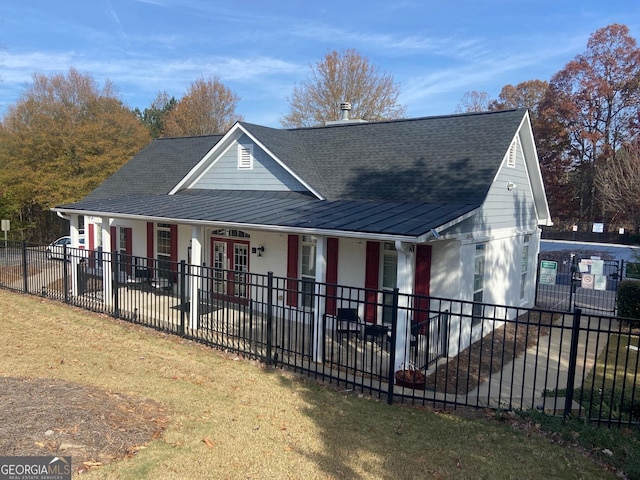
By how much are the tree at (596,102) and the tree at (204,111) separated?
3119 cm

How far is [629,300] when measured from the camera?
1359 cm

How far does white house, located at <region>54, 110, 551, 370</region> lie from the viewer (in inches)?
419

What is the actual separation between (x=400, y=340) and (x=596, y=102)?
141 ft

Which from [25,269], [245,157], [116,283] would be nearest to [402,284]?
[116,283]

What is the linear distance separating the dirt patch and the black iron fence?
284cm

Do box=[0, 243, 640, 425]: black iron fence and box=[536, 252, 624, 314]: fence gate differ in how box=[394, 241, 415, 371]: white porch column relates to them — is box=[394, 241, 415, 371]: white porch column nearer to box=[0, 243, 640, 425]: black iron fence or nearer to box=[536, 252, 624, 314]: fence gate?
box=[0, 243, 640, 425]: black iron fence

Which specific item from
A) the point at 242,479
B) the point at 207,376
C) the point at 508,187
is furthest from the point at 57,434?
the point at 508,187

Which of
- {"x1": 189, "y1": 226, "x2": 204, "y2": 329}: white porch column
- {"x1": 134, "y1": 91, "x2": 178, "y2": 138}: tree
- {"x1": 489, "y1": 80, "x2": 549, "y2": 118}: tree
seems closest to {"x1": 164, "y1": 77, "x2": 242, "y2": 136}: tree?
{"x1": 134, "y1": 91, "x2": 178, "y2": 138}: tree

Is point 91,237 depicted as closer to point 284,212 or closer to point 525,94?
point 284,212

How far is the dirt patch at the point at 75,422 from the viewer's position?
4.78 meters

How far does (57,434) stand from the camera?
196 inches

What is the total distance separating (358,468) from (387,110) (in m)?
38.6

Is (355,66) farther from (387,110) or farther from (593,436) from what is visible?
(593,436)

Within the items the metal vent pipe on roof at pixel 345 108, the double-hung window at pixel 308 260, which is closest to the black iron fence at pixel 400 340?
the double-hung window at pixel 308 260
